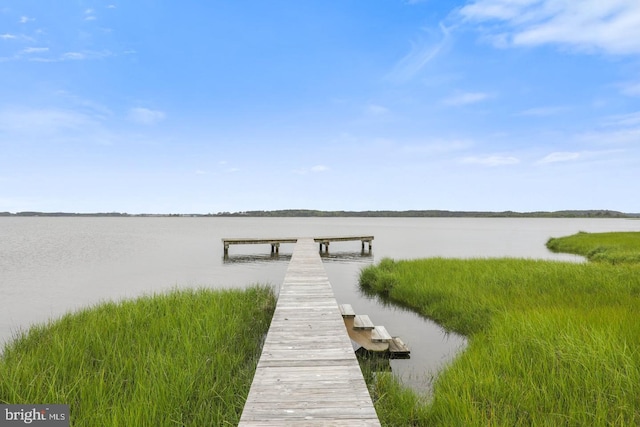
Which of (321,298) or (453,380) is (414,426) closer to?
(453,380)

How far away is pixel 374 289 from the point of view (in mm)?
15711

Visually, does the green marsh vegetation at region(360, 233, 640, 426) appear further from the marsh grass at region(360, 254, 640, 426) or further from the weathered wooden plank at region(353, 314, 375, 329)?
the weathered wooden plank at region(353, 314, 375, 329)

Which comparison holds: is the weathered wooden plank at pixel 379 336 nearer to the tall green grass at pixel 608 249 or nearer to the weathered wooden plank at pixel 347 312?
the weathered wooden plank at pixel 347 312

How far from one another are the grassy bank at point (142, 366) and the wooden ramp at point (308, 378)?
70 cm

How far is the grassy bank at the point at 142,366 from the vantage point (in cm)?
430

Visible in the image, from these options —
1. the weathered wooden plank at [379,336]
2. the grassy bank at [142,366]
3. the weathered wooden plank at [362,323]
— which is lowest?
the weathered wooden plank at [379,336]

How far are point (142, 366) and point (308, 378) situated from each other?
3.04m

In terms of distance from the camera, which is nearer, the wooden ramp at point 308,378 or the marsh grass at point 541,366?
the wooden ramp at point 308,378

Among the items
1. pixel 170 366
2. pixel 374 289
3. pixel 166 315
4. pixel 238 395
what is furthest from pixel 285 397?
pixel 374 289

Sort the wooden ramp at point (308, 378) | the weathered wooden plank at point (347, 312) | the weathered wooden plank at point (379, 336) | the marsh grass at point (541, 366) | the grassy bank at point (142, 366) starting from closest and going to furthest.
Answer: the wooden ramp at point (308, 378) → the marsh grass at point (541, 366) → the grassy bank at point (142, 366) → the weathered wooden plank at point (379, 336) → the weathered wooden plank at point (347, 312)

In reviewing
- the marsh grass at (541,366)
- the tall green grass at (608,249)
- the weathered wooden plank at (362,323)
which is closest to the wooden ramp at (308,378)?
the marsh grass at (541,366)

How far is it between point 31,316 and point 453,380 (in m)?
15.8

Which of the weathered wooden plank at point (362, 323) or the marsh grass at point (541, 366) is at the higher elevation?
the marsh grass at point (541, 366)

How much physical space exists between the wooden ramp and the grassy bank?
70 cm
